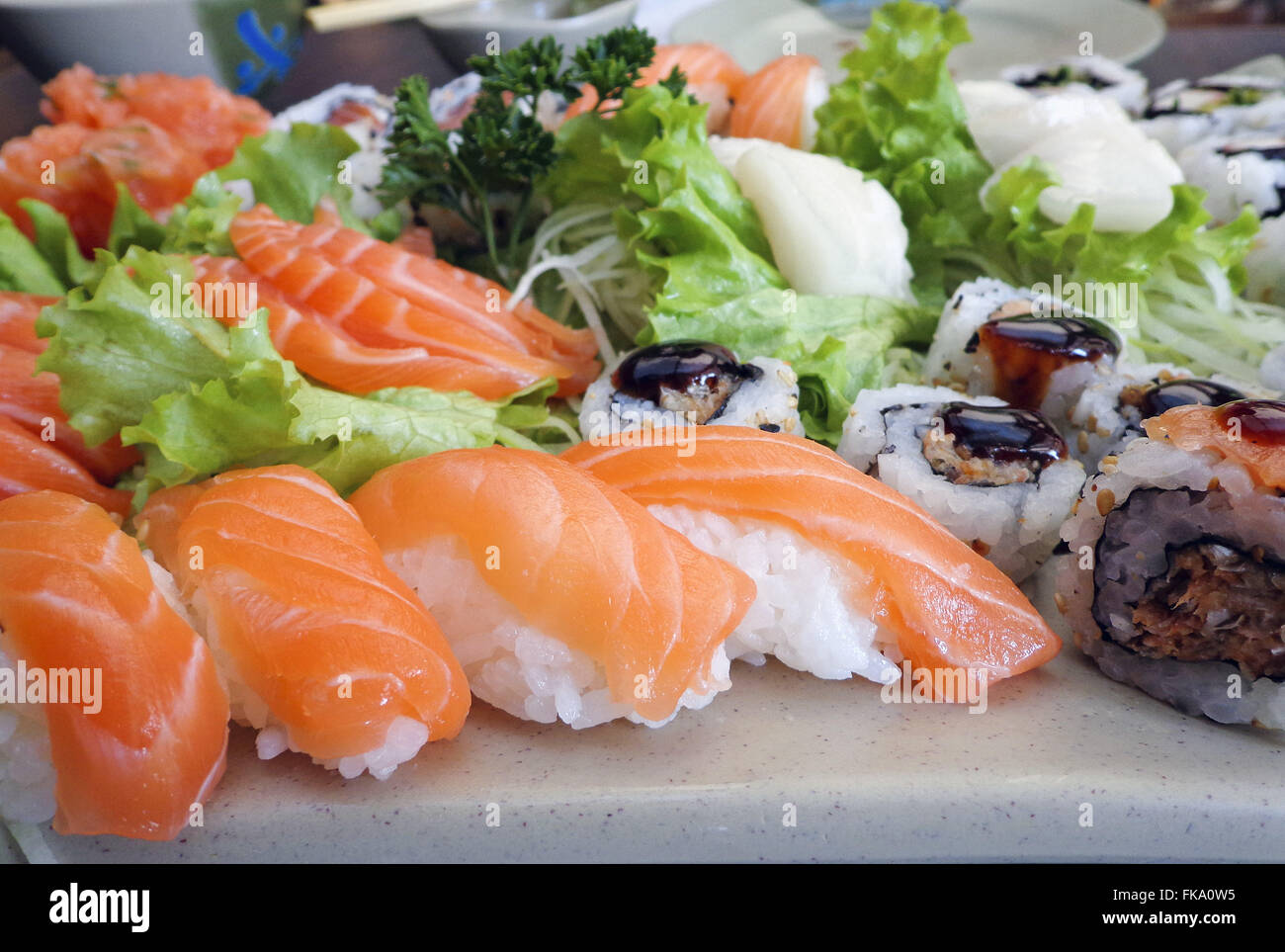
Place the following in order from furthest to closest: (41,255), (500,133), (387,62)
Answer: (387,62) < (41,255) < (500,133)

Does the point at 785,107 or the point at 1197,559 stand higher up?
the point at 785,107

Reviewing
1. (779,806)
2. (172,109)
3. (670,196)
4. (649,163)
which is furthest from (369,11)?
(779,806)

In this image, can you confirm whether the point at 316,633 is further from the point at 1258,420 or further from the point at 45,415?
the point at 1258,420

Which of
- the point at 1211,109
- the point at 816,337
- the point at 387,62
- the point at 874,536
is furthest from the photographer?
the point at 387,62

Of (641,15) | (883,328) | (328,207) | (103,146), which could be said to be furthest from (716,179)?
(641,15)

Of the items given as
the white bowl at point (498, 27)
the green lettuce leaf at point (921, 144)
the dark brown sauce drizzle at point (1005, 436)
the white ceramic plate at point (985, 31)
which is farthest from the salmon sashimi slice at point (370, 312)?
the white ceramic plate at point (985, 31)

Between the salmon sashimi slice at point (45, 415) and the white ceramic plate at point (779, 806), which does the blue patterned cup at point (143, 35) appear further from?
the white ceramic plate at point (779, 806)

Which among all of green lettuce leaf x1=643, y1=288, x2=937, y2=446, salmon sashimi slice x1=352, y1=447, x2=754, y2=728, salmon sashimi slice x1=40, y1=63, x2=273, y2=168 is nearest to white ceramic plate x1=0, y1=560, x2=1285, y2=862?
salmon sashimi slice x1=352, y1=447, x2=754, y2=728
